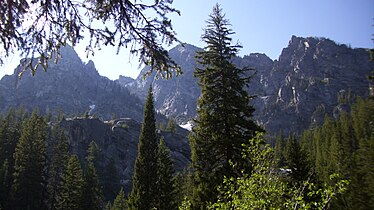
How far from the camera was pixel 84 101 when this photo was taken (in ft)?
623

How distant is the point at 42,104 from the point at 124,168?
108577mm

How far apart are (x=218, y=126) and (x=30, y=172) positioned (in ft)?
107

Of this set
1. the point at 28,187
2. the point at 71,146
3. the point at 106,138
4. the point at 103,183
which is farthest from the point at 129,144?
the point at 28,187

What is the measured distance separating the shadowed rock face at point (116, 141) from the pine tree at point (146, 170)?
146ft

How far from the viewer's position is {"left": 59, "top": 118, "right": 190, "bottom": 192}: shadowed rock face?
78.6 meters

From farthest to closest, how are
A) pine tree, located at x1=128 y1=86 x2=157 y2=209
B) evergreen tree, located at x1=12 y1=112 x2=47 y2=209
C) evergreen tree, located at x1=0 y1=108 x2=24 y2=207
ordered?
evergreen tree, located at x1=0 y1=108 x2=24 y2=207
evergreen tree, located at x1=12 y1=112 x2=47 y2=209
pine tree, located at x1=128 y1=86 x2=157 y2=209

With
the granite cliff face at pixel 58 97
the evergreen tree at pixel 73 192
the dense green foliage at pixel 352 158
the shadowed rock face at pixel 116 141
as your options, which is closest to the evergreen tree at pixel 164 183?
the evergreen tree at pixel 73 192

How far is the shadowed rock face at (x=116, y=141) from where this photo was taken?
7862 centimetres

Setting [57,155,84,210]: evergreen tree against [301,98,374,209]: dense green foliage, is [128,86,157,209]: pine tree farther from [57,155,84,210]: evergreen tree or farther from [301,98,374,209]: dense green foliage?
[301,98,374,209]: dense green foliage

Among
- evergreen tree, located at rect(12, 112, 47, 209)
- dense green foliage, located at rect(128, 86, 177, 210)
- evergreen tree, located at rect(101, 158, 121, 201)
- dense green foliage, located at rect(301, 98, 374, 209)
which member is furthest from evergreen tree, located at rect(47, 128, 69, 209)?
dense green foliage, located at rect(301, 98, 374, 209)

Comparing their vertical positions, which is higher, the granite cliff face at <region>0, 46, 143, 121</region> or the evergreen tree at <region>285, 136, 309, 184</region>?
the granite cliff face at <region>0, 46, 143, 121</region>

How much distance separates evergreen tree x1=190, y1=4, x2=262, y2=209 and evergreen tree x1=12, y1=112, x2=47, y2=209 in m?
30.8

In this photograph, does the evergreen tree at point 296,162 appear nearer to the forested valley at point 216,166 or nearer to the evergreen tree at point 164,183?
the forested valley at point 216,166

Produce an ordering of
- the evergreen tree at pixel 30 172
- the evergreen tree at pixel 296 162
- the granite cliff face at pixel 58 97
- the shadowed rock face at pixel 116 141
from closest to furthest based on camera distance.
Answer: the evergreen tree at pixel 296 162
the evergreen tree at pixel 30 172
the shadowed rock face at pixel 116 141
the granite cliff face at pixel 58 97
